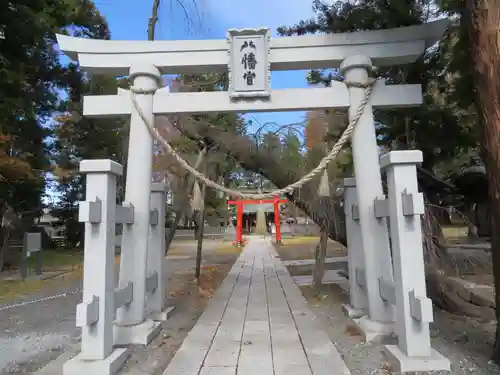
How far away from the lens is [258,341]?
13.3 ft

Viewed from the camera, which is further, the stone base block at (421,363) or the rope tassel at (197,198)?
the rope tassel at (197,198)

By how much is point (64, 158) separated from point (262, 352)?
1547cm

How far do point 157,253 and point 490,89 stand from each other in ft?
13.1

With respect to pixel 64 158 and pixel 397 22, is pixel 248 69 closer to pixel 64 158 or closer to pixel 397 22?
pixel 397 22

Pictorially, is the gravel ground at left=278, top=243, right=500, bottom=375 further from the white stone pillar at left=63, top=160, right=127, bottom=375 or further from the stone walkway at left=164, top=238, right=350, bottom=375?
the white stone pillar at left=63, top=160, right=127, bottom=375

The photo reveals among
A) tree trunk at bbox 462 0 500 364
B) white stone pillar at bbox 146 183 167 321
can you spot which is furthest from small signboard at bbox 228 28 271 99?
tree trunk at bbox 462 0 500 364

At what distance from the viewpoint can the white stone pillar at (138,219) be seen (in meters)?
4.23

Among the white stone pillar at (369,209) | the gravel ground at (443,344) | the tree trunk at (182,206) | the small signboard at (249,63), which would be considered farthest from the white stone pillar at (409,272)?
the tree trunk at (182,206)

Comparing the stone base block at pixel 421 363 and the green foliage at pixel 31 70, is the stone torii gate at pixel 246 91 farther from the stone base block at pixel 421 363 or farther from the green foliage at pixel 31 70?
the green foliage at pixel 31 70

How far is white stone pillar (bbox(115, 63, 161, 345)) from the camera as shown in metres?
4.23

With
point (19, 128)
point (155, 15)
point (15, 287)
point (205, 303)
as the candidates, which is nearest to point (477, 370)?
point (205, 303)

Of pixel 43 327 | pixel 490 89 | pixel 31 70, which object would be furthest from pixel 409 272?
pixel 31 70

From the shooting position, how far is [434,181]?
27.2ft

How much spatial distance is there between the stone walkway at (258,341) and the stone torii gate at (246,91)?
0.70m
